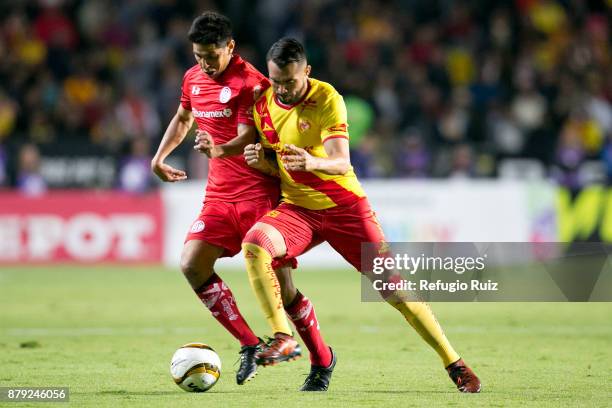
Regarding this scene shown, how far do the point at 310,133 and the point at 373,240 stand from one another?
78 centimetres

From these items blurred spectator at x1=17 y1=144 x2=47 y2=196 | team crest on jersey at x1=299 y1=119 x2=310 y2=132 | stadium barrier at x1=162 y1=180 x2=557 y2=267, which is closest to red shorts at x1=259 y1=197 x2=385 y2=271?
team crest on jersey at x1=299 y1=119 x2=310 y2=132

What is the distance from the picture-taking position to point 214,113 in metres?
7.63

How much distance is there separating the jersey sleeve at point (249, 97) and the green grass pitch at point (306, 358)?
1.75 m

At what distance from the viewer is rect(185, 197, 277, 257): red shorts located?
7625mm

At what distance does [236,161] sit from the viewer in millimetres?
7727

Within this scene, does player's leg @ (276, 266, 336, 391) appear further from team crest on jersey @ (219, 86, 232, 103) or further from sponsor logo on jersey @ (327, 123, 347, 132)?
team crest on jersey @ (219, 86, 232, 103)

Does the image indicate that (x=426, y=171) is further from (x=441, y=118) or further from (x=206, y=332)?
(x=206, y=332)

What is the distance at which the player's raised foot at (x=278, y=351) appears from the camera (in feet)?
21.5

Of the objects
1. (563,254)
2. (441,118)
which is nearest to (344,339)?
(563,254)

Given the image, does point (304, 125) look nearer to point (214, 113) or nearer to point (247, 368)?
point (214, 113)

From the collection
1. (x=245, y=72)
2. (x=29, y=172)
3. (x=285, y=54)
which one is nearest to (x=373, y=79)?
(x=29, y=172)

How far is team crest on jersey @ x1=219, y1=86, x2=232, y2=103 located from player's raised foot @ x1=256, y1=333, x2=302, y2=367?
1730mm

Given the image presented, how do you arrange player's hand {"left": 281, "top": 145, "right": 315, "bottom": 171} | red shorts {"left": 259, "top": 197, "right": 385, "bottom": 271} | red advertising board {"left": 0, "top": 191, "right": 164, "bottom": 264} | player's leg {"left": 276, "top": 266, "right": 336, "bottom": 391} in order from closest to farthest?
player's hand {"left": 281, "top": 145, "right": 315, "bottom": 171}
red shorts {"left": 259, "top": 197, "right": 385, "bottom": 271}
player's leg {"left": 276, "top": 266, "right": 336, "bottom": 391}
red advertising board {"left": 0, "top": 191, "right": 164, "bottom": 264}

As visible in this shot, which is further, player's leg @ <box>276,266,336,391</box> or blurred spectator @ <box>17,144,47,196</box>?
blurred spectator @ <box>17,144,47,196</box>
